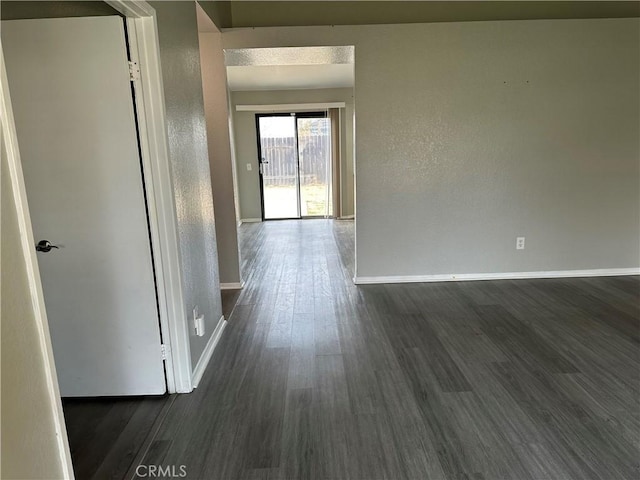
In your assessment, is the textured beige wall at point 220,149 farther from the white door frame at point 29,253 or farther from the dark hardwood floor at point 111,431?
Answer: the white door frame at point 29,253

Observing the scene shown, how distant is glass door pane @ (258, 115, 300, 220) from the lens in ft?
24.9

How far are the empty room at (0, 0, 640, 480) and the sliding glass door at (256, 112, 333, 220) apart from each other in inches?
116

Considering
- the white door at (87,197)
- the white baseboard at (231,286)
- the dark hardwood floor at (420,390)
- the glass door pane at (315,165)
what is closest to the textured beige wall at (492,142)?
the dark hardwood floor at (420,390)

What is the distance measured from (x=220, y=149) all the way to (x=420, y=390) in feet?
8.67

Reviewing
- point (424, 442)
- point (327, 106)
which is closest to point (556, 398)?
point (424, 442)

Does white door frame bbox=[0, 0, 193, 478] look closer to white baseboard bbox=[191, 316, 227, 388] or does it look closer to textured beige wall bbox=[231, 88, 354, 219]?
white baseboard bbox=[191, 316, 227, 388]

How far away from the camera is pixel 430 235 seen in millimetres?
3869

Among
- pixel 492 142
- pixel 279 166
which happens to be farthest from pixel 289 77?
pixel 492 142

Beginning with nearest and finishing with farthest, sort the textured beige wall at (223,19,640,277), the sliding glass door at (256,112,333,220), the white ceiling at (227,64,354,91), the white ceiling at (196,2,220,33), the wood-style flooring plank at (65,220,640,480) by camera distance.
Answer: the wood-style flooring plank at (65,220,640,480) < the white ceiling at (196,2,220,33) < the textured beige wall at (223,19,640,277) < the white ceiling at (227,64,354,91) < the sliding glass door at (256,112,333,220)

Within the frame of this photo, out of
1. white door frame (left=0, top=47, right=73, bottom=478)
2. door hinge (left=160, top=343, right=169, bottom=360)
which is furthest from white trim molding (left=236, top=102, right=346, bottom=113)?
white door frame (left=0, top=47, right=73, bottom=478)

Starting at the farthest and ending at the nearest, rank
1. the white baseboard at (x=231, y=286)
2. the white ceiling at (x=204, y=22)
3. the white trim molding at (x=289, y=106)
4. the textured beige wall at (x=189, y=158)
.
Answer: the white trim molding at (x=289, y=106)
the white baseboard at (x=231, y=286)
the white ceiling at (x=204, y=22)
the textured beige wall at (x=189, y=158)

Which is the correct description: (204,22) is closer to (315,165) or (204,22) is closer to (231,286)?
(231,286)

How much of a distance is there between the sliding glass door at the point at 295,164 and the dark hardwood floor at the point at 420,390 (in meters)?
4.45

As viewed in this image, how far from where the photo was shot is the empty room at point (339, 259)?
5.62 ft
